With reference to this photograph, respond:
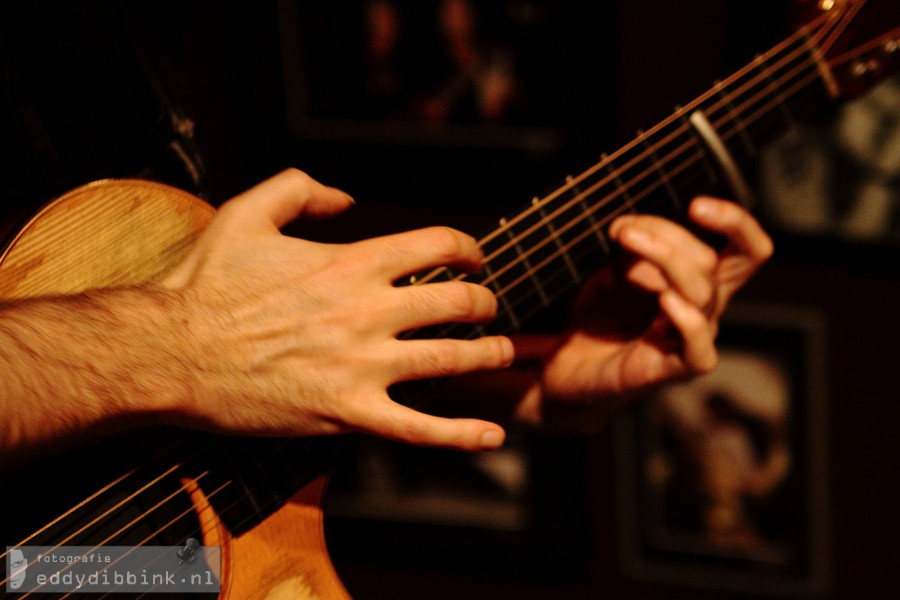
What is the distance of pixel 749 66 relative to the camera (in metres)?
0.83

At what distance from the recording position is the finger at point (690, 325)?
2.76ft

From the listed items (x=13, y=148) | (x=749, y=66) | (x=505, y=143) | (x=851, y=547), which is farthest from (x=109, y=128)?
(x=851, y=547)

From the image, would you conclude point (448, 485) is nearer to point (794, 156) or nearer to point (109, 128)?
point (794, 156)

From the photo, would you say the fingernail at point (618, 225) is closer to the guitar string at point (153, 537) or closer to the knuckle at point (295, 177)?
the knuckle at point (295, 177)

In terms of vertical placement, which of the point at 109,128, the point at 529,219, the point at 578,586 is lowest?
the point at 578,586

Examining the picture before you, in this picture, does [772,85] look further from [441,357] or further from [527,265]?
[441,357]

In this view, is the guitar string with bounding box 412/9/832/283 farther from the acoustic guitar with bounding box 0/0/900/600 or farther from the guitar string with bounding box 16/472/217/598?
the guitar string with bounding box 16/472/217/598

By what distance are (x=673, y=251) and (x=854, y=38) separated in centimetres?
27

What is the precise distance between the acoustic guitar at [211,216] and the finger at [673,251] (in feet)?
0.06

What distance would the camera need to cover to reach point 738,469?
4.80 feet

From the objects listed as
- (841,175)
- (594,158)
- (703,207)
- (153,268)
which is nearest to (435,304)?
(153,268)

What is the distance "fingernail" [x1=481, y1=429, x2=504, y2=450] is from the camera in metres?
0.65

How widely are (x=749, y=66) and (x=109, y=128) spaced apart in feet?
2.03

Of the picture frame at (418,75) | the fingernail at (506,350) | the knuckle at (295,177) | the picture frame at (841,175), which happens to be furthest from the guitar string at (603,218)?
the picture frame at (418,75)
